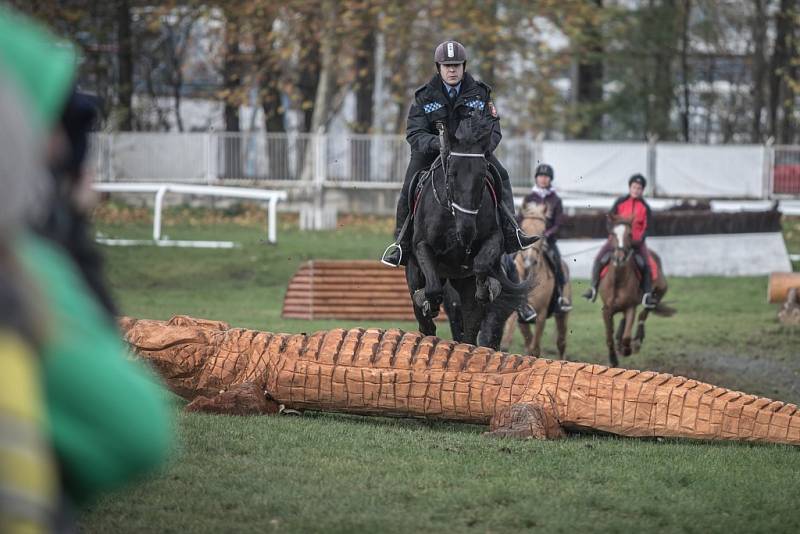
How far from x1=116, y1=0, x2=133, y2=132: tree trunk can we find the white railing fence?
11.9 feet

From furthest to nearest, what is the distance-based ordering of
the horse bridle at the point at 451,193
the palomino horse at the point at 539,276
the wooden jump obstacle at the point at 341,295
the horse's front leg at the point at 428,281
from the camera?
the wooden jump obstacle at the point at 341,295 < the palomino horse at the point at 539,276 < the horse's front leg at the point at 428,281 < the horse bridle at the point at 451,193

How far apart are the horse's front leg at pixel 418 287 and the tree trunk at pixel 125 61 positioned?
93.5ft

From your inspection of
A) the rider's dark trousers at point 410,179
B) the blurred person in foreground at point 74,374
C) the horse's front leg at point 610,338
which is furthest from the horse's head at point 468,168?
the blurred person in foreground at point 74,374

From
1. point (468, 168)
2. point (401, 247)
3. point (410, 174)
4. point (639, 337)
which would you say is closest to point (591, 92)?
point (639, 337)

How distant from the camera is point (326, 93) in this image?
115 feet

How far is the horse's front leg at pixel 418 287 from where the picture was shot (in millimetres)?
11617

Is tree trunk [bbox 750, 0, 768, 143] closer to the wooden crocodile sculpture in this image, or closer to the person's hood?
the wooden crocodile sculpture

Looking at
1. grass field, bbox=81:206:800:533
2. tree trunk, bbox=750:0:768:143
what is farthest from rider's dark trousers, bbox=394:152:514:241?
tree trunk, bbox=750:0:768:143

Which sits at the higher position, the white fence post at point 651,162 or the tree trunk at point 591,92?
the tree trunk at point 591,92

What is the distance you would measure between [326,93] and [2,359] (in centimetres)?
3331

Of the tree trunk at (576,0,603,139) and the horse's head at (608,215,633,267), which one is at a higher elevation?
the tree trunk at (576,0,603,139)

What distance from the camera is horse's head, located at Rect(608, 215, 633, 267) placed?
53.5ft

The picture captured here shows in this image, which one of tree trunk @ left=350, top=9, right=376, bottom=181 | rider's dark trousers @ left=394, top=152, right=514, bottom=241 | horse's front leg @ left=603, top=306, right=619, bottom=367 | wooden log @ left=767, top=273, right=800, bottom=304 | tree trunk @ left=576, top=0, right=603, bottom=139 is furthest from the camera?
tree trunk @ left=576, top=0, right=603, bottom=139

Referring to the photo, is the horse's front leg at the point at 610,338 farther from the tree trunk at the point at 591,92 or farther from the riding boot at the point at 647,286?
the tree trunk at the point at 591,92
